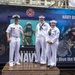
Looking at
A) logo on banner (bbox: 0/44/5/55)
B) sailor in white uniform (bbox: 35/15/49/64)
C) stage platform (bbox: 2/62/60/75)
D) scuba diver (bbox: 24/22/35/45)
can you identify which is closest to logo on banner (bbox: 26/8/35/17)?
scuba diver (bbox: 24/22/35/45)

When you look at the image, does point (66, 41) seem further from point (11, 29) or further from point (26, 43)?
point (11, 29)

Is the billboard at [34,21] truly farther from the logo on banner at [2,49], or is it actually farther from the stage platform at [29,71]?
the stage platform at [29,71]

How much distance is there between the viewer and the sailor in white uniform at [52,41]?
9414 millimetres

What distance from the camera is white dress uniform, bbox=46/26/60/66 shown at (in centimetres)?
945

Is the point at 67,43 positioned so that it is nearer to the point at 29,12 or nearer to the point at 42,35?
the point at 29,12

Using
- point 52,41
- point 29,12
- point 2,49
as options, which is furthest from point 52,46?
point 2,49

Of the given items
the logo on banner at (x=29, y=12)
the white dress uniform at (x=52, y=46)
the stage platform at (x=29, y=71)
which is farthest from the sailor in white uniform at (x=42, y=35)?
the logo on banner at (x=29, y=12)

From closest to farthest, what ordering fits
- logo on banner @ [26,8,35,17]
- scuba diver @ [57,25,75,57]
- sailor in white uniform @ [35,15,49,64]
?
sailor in white uniform @ [35,15,49,64], logo on banner @ [26,8,35,17], scuba diver @ [57,25,75,57]

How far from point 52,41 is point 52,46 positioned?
0.23m

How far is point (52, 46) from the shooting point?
953 centimetres

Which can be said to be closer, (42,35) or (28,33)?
(42,35)

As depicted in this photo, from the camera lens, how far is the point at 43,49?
1002 centimetres

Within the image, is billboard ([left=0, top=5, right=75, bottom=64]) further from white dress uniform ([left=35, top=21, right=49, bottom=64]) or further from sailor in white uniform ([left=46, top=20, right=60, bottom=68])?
sailor in white uniform ([left=46, top=20, right=60, bottom=68])

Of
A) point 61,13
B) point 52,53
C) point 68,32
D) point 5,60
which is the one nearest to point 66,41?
point 68,32
